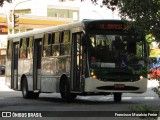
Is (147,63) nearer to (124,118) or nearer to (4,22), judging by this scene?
(124,118)

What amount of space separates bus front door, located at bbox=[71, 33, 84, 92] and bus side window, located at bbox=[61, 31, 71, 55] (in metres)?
0.44

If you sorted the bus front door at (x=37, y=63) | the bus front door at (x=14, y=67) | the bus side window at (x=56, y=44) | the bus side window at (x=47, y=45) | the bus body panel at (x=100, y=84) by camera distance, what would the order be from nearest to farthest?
the bus body panel at (x=100, y=84) < the bus side window at (x=56, y=44) < the bus side window at (x=47, y=45) < the bus front door at (x=37, y=63) < the bus front door at (x=14, y=67)

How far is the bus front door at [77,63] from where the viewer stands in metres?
20.1

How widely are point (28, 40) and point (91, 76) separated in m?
6.40

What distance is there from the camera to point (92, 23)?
20047mm

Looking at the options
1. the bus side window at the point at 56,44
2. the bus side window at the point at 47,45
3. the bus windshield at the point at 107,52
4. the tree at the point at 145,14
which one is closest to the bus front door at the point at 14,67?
the bus side window at the point at 47,45

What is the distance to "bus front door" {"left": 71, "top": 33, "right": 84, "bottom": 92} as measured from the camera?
65.9ft

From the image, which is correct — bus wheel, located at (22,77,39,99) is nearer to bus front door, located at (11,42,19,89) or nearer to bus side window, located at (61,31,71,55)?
bus front door, located at (11,42,19,89)

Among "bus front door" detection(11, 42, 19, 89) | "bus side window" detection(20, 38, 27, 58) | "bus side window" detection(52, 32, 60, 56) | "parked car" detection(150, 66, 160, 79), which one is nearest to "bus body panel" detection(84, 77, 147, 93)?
"bus side window" detection(52, 32, 60, 56)

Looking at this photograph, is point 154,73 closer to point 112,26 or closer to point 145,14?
point 145,14

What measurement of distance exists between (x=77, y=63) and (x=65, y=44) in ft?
3.98

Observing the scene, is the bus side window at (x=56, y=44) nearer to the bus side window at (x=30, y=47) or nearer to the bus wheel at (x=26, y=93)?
the bus side window at (x=30, y=47)

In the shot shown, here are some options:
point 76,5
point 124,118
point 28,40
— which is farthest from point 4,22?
point 124,118

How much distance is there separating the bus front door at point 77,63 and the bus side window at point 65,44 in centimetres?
44
